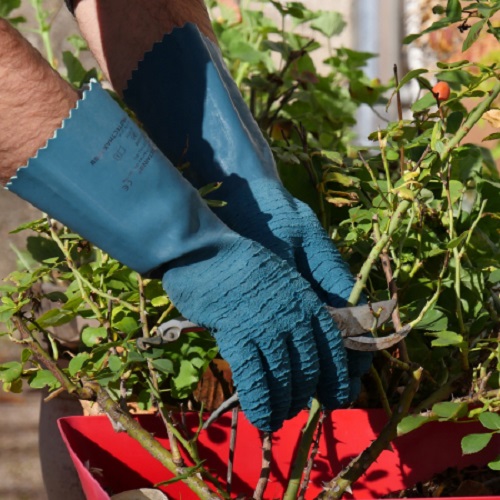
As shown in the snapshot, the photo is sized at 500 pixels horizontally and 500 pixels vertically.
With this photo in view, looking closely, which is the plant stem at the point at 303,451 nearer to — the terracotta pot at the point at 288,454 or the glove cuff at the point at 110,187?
the terracotta pot at the point at 288,454

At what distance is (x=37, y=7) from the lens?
1877mm

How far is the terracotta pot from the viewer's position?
1144 mm

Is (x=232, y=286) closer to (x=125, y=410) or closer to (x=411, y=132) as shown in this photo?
(x=125, y=410)

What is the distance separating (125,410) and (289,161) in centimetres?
50

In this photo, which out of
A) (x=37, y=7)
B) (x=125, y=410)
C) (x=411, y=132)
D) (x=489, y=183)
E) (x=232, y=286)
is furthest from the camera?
(x=37, y=7)

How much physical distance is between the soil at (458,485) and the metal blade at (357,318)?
27cm

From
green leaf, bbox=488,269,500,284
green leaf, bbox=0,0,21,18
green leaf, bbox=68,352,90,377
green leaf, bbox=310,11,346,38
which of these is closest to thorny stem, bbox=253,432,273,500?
green leaf, bbox=68,352,90,377

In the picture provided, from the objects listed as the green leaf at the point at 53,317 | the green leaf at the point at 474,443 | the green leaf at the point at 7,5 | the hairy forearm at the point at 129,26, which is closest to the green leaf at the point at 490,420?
the green leaf at the point at 474,443

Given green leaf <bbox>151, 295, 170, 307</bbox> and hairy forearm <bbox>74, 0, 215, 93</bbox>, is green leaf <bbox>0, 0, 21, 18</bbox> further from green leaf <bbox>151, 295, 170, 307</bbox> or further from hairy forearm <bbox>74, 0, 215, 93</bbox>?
green leaf <bbox>151, 295, 170, 307</bbox>

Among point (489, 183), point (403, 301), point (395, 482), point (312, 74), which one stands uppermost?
point (312, 74)

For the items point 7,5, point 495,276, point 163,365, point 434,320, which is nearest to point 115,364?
point 163,365

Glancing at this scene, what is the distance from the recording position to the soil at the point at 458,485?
1161 millimetres

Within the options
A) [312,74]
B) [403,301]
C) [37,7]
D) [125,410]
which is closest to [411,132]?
[403,301]

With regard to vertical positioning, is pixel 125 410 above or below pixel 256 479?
above
